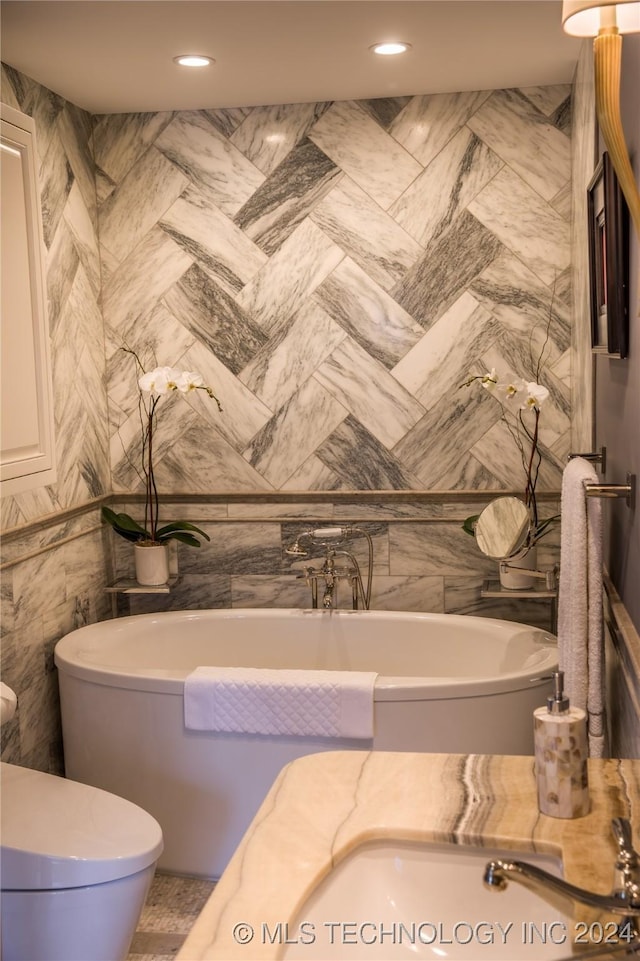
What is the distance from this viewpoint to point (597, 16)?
4.39 feet

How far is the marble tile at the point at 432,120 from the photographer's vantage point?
368cm

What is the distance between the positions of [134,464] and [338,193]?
4.47 ft

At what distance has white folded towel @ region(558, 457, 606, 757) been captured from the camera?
2.06m

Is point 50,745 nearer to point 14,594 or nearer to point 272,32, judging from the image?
point 14,594

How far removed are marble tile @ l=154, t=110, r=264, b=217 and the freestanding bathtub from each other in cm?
172

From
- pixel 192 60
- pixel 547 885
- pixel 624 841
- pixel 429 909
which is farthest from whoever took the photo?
pixel 192 60

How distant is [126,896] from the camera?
223cm

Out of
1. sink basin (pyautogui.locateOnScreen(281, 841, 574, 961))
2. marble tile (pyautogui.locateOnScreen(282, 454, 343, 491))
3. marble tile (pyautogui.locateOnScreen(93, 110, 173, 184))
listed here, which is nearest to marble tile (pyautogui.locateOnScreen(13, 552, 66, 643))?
marble tile (pyautogui.locateOnScreen(282, 454, 343, 491))

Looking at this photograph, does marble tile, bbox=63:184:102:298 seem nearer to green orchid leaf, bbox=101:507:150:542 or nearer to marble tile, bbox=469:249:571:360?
green orchid leaf, bbox=101:507:150:542

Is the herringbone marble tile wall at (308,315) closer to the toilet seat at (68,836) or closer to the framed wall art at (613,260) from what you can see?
the toilet seat at (68,836)

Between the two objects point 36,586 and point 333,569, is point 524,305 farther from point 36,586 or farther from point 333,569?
point 36,586

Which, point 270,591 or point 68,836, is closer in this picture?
point 68,836

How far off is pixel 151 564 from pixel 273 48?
1.90 m

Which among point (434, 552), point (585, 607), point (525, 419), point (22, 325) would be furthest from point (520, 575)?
point (22, 325)
